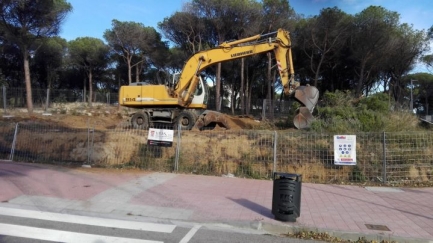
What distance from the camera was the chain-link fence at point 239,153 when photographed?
36.6ft

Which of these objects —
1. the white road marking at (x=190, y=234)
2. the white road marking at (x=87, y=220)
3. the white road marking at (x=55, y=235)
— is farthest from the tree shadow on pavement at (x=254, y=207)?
the white road marking at (x=55, y=235)

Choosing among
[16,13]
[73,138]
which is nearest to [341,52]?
[16,13]

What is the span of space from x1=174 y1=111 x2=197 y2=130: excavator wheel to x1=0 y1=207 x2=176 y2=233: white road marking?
1138 cm

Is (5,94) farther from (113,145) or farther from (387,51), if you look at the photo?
(387,51)

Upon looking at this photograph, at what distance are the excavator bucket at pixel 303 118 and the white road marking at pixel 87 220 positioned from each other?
10.1m

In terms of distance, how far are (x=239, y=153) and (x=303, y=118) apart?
4273 millimetres

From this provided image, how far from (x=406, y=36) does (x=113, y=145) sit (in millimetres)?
35145

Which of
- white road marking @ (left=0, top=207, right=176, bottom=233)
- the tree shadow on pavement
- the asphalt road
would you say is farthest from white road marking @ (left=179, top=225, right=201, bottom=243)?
the tree shadow on pavement

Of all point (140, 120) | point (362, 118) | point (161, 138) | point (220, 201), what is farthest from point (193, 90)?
point (220, 201)

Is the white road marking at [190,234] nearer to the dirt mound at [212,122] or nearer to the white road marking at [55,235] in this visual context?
the white road marking at [55,235]

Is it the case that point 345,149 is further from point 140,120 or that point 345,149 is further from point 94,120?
point 94,120

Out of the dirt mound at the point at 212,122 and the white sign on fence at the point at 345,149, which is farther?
the dirt mound at the point at 212,122

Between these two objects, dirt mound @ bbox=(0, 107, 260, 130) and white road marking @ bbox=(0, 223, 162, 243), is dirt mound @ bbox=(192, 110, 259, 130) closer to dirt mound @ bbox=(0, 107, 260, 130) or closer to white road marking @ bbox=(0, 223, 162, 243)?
dirt mound @ bbox=(0, 107, 260, 130)

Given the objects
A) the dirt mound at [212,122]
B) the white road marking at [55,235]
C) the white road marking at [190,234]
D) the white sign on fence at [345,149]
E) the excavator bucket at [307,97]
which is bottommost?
the white road marking at [190,234]
